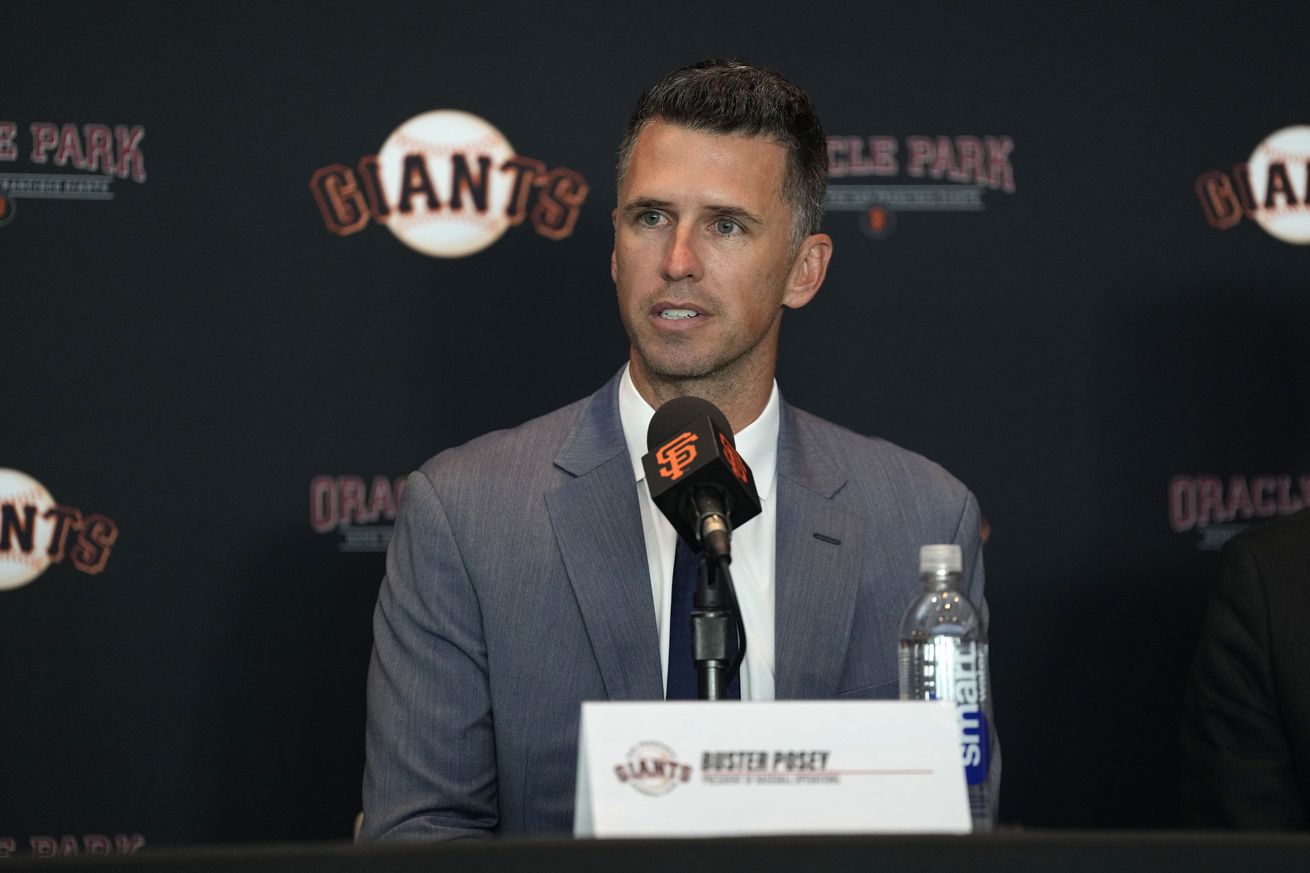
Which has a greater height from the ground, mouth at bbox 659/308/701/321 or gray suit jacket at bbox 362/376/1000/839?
mouth at bbox 659/308/701/321

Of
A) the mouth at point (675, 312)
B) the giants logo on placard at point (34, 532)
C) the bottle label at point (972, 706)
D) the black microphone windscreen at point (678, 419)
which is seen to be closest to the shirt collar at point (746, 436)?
the mouth at point (675, 312)

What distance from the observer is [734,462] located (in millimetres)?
1387

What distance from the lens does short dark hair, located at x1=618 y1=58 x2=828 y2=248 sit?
7.12 feet

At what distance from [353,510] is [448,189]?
0.63 m

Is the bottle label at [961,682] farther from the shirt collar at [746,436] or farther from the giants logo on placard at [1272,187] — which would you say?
the giants logo on placard at [1272,187]

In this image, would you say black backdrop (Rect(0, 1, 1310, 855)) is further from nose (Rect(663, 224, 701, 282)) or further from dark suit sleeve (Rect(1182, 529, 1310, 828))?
nose (Rect(663, 224, 701, 282))

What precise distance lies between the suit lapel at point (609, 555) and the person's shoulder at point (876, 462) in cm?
33

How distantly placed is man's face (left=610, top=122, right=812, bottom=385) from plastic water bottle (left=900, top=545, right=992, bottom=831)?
1.60 ft

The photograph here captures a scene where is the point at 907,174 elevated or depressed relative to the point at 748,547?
elevated

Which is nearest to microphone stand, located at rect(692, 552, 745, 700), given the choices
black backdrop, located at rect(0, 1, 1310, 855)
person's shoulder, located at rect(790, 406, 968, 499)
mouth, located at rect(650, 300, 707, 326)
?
mouth, located at rect(650, 300, 707, 326)

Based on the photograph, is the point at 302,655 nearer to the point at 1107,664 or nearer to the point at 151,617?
the point at 151,617

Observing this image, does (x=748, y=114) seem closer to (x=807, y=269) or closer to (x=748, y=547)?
(x=807, y=269)

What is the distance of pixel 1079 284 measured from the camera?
2.88 meters

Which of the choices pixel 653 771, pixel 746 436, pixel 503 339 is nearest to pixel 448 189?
pixel 503 339
